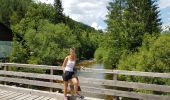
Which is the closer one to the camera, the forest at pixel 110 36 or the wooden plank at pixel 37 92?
the wooden plank at pixel 37 92

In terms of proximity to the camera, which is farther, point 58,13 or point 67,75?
point 58,13

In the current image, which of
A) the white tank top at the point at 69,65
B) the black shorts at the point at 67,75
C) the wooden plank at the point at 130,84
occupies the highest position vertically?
the white tank top at the point at 69,65

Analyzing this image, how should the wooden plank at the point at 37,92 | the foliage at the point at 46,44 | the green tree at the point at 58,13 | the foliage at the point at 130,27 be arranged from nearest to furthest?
the wooden plank at the point at 37,92 → the foliage at the point at 46,44 → the foliage at the point at 130,27 → the green tree at the point at 58,13

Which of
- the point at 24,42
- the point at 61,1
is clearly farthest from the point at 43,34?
the point at 61,1

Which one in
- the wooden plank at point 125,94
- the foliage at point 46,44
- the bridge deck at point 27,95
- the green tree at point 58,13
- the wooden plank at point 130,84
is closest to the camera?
the wooden plank at point 130,84

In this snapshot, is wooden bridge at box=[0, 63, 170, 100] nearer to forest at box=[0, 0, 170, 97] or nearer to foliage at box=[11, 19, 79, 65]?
forest at box=[0, 0, 170, 97]

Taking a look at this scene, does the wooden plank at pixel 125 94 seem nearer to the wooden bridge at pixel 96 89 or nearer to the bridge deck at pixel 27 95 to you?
the wooden bridge at pixel 96 89

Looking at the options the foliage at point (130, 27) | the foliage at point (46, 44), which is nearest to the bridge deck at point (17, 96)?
the foliage at point (46, 44)

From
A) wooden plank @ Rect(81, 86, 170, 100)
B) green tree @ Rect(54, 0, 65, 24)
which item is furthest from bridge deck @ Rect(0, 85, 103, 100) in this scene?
green tree @ Rect(54, 0, 65, 24)

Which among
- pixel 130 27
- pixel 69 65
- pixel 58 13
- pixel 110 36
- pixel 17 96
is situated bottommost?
pixel 17 96

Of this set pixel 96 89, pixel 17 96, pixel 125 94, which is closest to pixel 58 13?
pixel 17 96

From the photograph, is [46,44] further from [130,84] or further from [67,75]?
[130,84]

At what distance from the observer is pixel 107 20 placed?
49.2 meters

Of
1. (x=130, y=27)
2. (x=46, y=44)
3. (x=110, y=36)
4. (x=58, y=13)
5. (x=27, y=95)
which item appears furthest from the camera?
(x=58, y=13)
